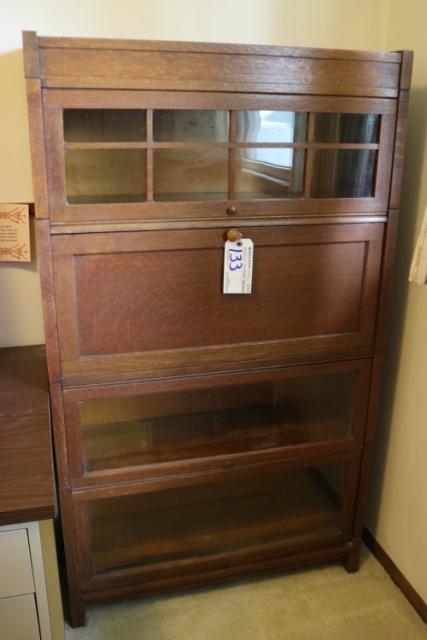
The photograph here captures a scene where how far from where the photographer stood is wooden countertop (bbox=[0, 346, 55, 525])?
38.0 inches

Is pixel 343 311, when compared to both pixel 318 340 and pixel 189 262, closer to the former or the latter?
pixel 318 340

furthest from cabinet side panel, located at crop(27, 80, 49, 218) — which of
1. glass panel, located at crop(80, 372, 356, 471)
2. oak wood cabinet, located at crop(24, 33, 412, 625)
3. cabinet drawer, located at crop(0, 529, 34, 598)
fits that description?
cabinet drawer, located at crop(0, 529, 34, 598)

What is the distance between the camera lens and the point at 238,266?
51.2 inches

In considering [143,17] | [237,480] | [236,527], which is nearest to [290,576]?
[236,527]

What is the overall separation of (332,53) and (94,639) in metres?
1.61

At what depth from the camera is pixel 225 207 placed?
1256 mm

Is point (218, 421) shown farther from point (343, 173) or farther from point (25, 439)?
point (343, 173)

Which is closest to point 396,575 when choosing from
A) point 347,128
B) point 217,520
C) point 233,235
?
point 217,520

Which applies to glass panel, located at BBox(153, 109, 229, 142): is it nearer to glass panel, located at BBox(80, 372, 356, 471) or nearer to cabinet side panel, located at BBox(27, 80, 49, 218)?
cabinet side panel, located at BBox(27, 80, 49, 218)

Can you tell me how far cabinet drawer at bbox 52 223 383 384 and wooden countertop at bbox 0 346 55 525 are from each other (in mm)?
138

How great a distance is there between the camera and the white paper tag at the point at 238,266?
128cm

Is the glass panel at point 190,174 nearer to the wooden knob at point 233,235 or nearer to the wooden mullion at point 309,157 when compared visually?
the wooden knob at point 233,235

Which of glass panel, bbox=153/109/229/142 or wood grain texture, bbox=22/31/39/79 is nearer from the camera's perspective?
wood grain texture, bbox=22/31/39/79

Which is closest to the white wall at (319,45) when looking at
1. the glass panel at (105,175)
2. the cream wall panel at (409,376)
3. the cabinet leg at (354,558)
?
the cream wall panel at (409,376)
